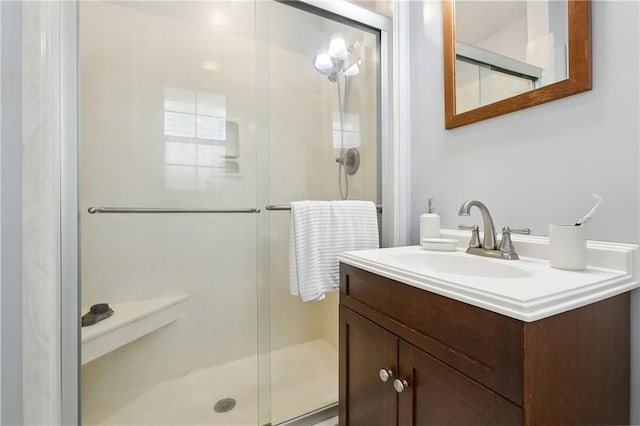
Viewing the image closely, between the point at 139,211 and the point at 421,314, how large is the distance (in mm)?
1390

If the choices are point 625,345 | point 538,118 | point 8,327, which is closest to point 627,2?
point 538,118

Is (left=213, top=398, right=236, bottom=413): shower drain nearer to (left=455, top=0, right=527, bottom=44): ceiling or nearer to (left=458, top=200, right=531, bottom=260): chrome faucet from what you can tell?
(left=458, top=200, right=531, bottom=260): chrome faucet

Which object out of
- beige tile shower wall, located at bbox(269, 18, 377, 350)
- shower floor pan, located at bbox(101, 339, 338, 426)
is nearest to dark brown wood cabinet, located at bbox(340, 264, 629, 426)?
shower floor pan, located at bbox(101, 339, 338, 426)

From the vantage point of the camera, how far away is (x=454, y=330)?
58 cm

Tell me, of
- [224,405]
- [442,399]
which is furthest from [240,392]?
[442,399]

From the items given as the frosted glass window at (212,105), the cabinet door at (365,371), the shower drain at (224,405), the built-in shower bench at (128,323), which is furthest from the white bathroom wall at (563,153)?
the built-in shower bench at (128,323)

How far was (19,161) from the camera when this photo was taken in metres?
0.75

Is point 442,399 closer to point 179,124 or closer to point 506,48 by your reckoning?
point 506,48

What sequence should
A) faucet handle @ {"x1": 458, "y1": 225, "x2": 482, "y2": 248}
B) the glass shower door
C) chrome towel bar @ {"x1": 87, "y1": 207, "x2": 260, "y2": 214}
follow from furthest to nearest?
the glass shower door
chrome towel bar @ {"x1": 87, "y1": 207, "x2": 260, "y2": 214}
faucet handle @ {"x1": 458, "y1": 225, "x2": 482, "y2": 248}

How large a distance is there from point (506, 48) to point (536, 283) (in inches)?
32.7

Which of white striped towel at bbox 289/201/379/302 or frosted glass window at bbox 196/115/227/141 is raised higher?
frosted glass window at bbox 196/115/227/141

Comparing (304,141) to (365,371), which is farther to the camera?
(304,141)

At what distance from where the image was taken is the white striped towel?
3.75ft

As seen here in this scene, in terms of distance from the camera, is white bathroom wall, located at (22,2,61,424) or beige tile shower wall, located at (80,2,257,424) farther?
beige tile shower wall, located at (80,2,257,424)
